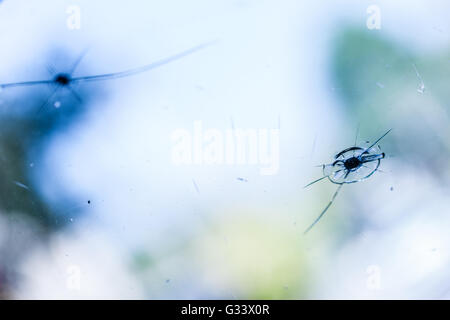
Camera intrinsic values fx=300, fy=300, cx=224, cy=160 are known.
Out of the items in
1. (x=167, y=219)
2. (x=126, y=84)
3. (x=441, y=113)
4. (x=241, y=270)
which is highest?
(x=126, y=84)

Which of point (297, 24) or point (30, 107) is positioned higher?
point (297, 24)

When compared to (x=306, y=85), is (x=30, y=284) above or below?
below

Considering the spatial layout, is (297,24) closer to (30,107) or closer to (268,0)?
(268,0)

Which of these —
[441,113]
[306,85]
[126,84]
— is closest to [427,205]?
[441,113]

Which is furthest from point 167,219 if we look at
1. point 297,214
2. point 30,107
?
point 30,107

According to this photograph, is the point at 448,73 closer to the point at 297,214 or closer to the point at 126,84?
the point at 297,214

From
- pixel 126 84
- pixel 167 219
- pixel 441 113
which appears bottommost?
pixel 167 219
